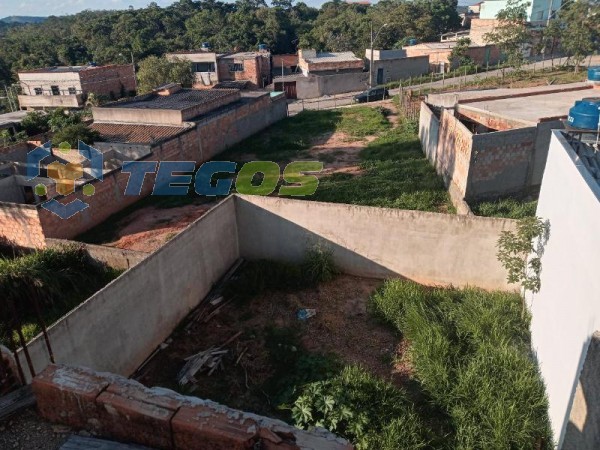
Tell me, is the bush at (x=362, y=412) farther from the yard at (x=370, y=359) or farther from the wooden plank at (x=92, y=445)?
the wooden plank at (x=92, y=445)

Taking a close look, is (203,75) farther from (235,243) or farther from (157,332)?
(157,332)

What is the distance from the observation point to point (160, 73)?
114ft

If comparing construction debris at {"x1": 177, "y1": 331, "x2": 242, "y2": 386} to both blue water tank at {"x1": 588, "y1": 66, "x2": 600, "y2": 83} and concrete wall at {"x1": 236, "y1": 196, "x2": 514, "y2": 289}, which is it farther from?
blue water tank at {"x1": 588, "y1": 66, "x2": 600, "y2": 83}

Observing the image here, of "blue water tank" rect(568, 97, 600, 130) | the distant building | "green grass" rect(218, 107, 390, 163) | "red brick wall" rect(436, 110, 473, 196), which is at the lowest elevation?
"green grass" rect(218, 107, 390, 163)

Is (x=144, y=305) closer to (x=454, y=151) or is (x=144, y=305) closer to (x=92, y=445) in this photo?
(x=92, y=445)

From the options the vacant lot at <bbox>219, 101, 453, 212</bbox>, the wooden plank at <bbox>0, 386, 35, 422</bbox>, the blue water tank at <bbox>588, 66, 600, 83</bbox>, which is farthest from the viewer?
the blue water tank at <bbox>588, 66, 600, 83</bbox>

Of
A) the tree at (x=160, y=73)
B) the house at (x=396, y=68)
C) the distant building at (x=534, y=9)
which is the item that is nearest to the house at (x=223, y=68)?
the tree at (x=160, y=73)

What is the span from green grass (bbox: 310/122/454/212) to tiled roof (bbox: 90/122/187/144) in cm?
748

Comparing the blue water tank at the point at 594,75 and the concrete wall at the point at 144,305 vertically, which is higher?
the blue water tank at the point at 594,75

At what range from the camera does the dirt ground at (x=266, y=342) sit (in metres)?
7.08

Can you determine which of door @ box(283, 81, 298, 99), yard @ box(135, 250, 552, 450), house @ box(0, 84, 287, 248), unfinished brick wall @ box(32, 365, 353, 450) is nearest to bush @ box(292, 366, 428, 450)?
→ yard @ box(135, 250, 552, 450)

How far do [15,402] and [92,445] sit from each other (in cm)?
81

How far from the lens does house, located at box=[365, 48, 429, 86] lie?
37531mm

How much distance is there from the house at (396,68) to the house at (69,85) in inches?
851
